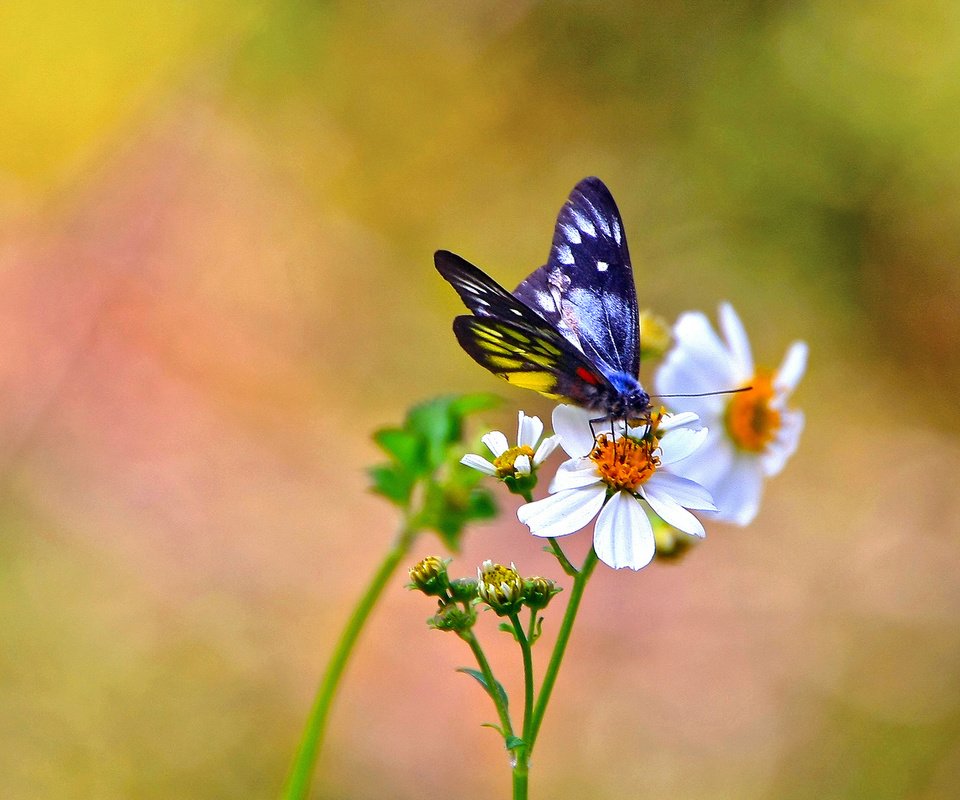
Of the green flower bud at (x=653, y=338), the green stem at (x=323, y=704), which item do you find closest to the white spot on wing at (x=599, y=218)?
the green flower bud at (x=653, y=338)

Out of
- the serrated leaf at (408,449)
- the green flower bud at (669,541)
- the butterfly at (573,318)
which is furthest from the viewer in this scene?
the green flower bud at (669,541)

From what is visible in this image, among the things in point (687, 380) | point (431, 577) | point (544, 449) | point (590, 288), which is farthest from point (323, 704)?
point (687, 380)

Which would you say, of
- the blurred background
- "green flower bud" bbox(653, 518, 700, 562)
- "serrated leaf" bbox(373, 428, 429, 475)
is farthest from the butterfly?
the blurred background

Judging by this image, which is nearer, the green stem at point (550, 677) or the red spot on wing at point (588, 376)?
the green stem at point (550, 677)

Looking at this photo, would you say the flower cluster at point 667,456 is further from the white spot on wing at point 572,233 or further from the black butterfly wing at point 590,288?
the white spot on wing at point 572,233

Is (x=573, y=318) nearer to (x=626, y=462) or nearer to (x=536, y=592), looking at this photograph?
(x=626, y=462)
